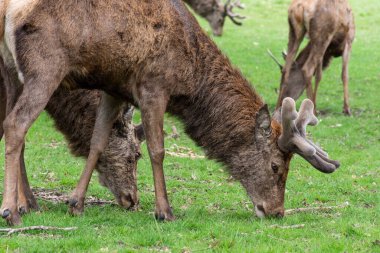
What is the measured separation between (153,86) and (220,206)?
1.56 meters

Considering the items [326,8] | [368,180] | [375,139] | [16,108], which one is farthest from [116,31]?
[326,8]

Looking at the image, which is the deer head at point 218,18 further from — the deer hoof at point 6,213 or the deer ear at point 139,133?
the deer hoof at point 6,213

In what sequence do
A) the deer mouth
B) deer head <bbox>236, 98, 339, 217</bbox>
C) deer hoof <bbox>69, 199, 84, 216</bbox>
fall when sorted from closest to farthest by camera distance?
deer head <bbox>236, 98, 339, 217</bbox>, deer hoof <bbox>69, 199, 84, 216</bbox>, the deer mouth

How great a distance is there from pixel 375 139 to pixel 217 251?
744 centimetres

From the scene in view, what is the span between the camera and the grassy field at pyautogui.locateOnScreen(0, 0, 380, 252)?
6.23 m

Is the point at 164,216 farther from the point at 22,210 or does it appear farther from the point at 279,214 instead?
the point at 22,210

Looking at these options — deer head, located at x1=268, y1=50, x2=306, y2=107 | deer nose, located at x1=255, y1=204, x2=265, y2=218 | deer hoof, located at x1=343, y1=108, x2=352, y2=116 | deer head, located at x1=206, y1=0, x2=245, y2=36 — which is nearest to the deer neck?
deer nose, located at x1=255, y1=204, x2=265, y2=218

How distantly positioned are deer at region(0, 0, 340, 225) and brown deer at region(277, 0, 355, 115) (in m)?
6.72

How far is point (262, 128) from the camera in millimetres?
7598

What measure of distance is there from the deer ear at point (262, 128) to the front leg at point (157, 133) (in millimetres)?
874

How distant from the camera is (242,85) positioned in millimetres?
7852

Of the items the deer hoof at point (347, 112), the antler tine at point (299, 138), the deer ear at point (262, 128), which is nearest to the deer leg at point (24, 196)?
the deer ear at point (262, 128)

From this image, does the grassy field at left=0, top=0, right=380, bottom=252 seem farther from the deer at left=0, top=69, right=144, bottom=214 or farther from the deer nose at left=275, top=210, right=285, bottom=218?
the deer at left=0, top=69, right=144, bottom=214

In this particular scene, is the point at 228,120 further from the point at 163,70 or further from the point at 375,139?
the point at 375,139
